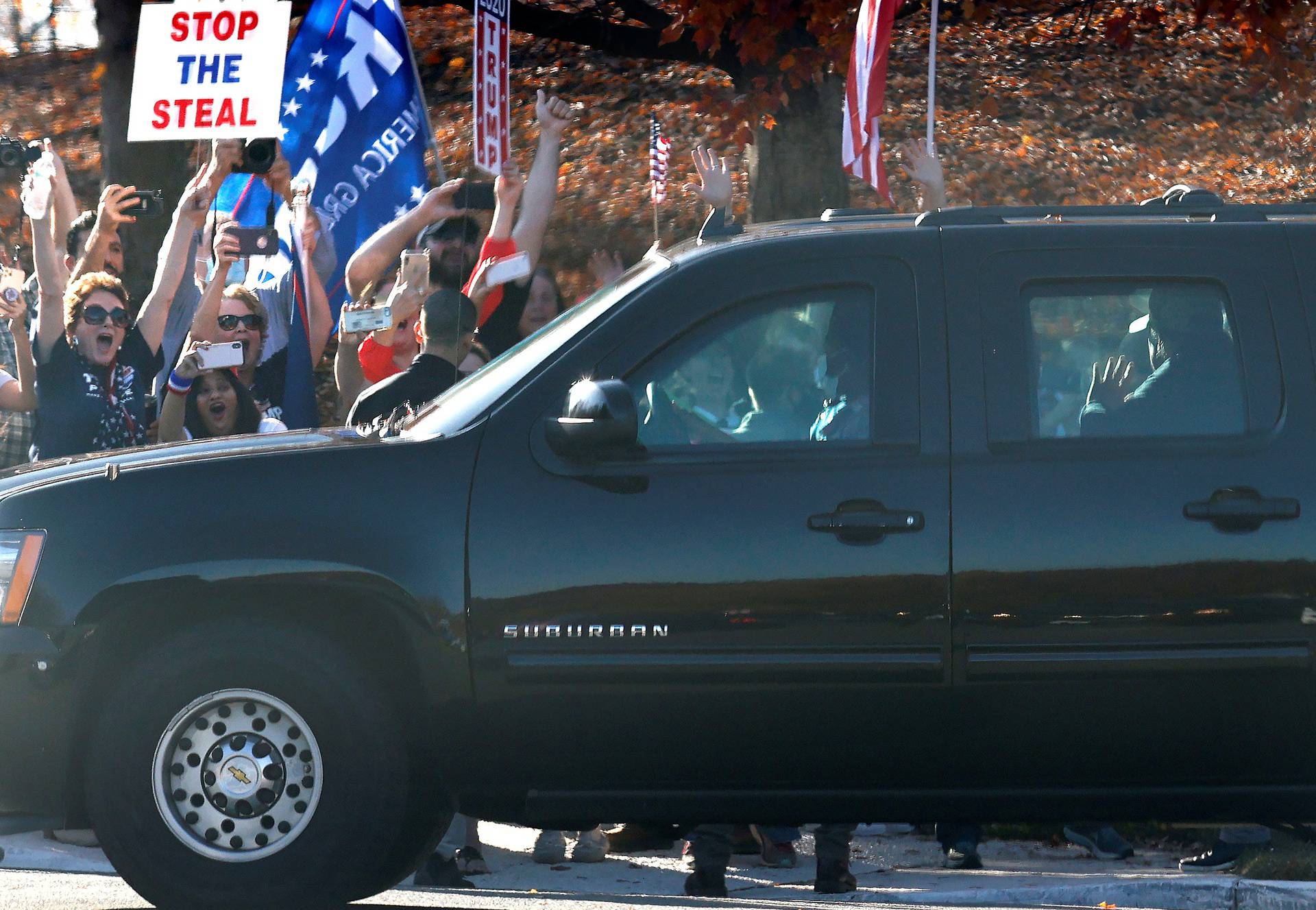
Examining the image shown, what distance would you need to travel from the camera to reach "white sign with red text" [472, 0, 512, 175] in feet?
29.0

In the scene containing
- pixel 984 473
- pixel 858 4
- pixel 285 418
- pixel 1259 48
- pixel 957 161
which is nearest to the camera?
pixel 984 473

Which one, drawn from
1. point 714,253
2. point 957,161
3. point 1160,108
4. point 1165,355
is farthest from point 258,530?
point 1160,108

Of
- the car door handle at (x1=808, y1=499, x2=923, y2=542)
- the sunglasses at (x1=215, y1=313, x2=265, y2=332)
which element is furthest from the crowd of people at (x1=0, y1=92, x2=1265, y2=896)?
the car door handle at (x1=808, y1=499, x2=923, y2=542)

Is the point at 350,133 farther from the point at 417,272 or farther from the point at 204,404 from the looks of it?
the point at 204,404

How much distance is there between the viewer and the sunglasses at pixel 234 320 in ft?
27.9

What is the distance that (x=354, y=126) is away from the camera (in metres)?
9.17

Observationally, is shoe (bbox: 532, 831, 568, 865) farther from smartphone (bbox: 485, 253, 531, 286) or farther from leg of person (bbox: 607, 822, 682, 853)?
smartphone (bbox: 485, 253, 531, 286)

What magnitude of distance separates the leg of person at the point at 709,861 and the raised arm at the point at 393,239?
3.64 metres

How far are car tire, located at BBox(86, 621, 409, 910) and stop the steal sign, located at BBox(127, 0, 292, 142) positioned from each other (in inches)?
188

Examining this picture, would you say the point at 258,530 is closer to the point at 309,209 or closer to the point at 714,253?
the point at 714,253

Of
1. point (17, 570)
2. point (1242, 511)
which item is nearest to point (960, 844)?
point (1242, 511)

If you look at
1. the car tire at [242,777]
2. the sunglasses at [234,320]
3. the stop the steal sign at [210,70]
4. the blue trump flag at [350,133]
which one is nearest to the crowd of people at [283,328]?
the sunglasses at [234,320]

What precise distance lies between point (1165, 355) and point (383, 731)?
2.25 meters

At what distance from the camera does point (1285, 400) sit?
462 centimetres
